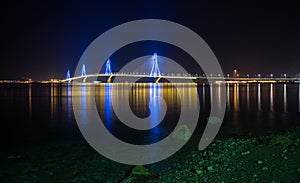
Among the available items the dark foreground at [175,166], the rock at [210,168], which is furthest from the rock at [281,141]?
the rock at [210,168]

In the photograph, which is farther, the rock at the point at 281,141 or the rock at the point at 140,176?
the rock at the point at 281,141

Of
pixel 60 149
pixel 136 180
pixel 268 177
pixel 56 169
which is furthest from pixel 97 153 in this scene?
pixel 268 177

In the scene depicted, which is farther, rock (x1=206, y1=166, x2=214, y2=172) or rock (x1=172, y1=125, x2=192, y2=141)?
rock (x1=172, y1=125, x2=192, y2=141)

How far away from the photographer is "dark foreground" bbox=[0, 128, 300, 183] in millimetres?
4012

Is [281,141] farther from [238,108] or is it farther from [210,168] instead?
[238,108]

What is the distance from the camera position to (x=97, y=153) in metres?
6.85

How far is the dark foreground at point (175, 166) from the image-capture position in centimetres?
401

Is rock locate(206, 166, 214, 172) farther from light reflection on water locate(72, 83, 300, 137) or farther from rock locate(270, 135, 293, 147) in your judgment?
light reflection on water locate(72, 83, 300, 137)

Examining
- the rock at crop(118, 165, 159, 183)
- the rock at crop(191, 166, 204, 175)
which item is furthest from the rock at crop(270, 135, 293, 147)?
the rock at crop(118, 165, 159, 183)

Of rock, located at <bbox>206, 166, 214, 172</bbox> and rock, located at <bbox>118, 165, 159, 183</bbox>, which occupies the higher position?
rock, located at <bbox>206, 166, 214, 172</bbox>

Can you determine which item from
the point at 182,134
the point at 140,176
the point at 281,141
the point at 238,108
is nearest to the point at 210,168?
the point at 140,176

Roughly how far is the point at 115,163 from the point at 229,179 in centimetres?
264

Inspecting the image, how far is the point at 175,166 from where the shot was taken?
529 centimetres

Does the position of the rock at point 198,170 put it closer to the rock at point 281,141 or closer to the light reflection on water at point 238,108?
the rock at point 281,141
